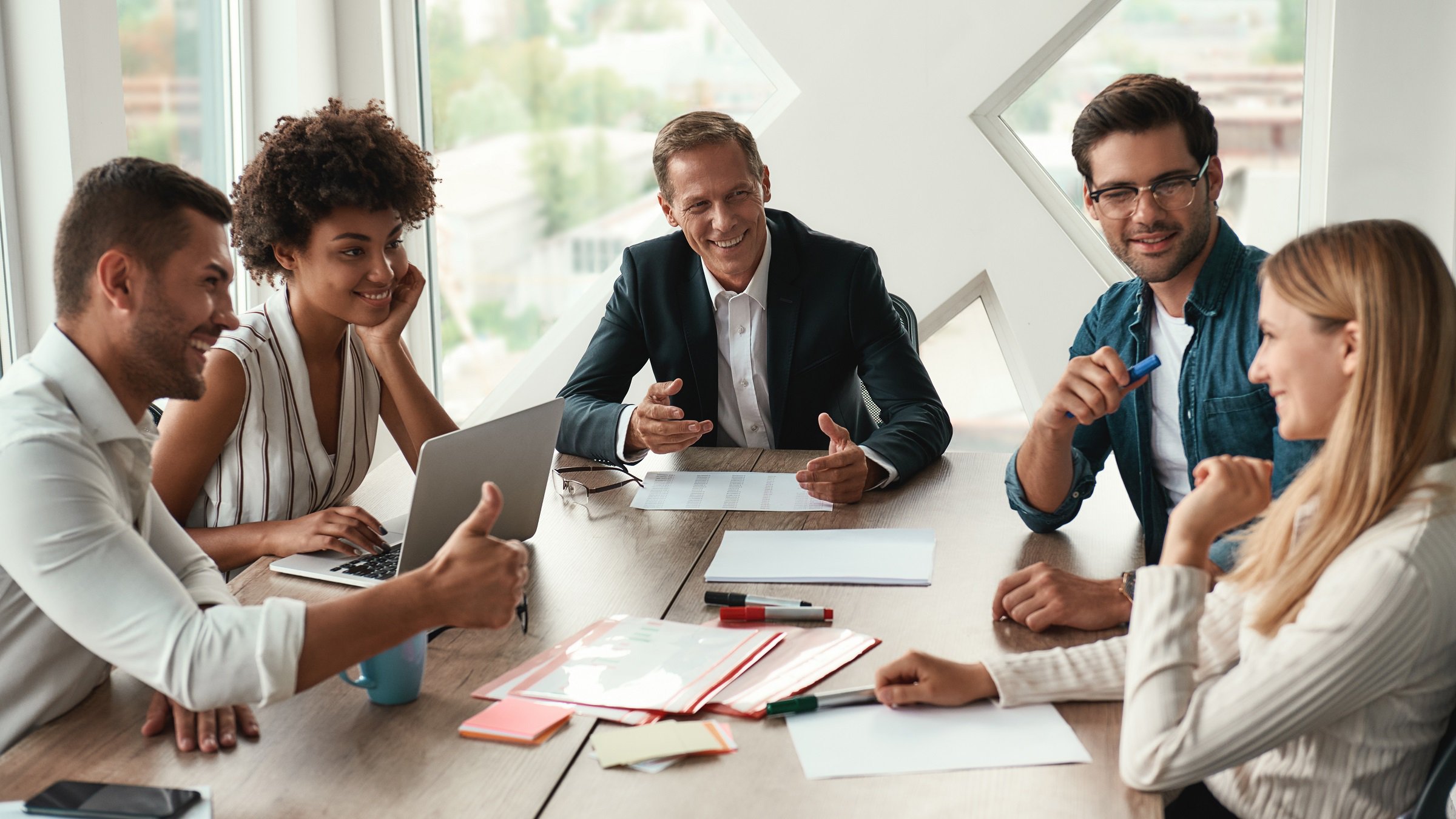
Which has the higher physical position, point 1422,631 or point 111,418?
point 111,418

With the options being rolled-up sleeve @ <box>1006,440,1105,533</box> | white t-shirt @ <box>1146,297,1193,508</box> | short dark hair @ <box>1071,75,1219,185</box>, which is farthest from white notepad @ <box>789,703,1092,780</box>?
short dark hair @ <box>1071,75,1219,185</box>

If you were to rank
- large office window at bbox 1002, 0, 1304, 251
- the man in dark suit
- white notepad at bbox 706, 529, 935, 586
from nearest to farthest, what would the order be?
white notepad at bbox 706, 529, 935, 586 → the man in dark suit → large office window at bbox 1002, 0, 1304, 251

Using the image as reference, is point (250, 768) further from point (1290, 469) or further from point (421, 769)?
point (1290, 469)

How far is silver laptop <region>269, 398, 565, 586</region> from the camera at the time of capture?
1.58 metres

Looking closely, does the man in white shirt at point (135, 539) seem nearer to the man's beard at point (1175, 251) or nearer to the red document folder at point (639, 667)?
the red document folder at point (639, 667)

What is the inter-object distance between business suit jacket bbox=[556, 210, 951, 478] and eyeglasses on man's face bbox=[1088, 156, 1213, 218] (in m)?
0.62

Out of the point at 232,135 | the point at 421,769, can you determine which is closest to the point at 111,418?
the point at 421,769

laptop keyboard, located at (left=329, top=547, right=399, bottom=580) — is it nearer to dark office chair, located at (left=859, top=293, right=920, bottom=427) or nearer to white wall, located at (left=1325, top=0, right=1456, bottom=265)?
dark office chair, located at (left=859, top=293, right=920, bottom=427)

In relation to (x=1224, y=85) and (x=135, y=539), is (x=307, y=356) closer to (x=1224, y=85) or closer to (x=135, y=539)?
(x=135, y=539)

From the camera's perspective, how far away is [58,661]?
1.29 m

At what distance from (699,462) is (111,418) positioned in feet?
4.11

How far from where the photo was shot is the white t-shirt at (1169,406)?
2.04 m

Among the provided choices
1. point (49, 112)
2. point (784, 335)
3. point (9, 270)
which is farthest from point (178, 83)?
point (784, 335)

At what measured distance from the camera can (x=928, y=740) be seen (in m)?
1.21
